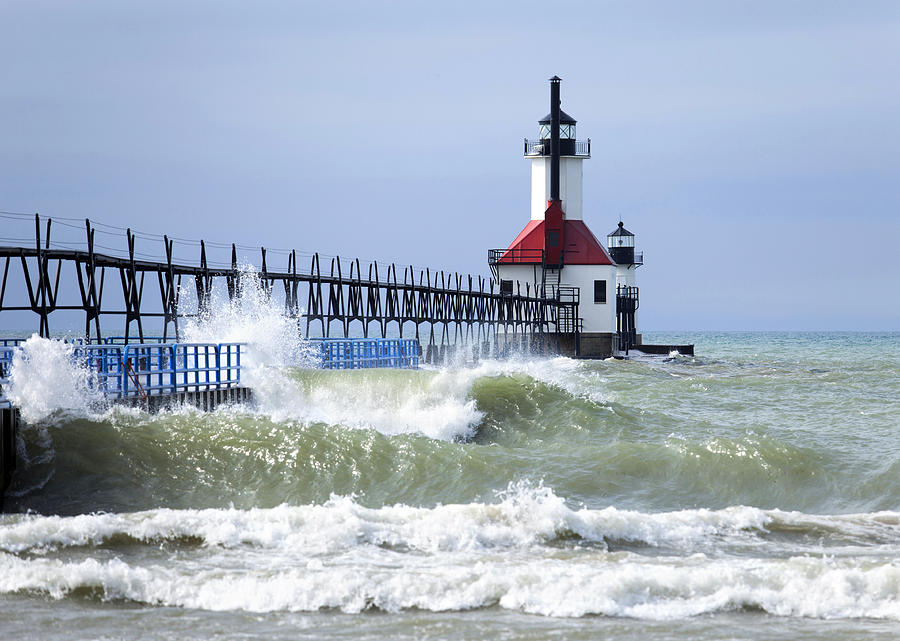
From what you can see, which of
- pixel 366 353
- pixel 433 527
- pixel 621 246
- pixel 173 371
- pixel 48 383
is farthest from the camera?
pixel 621 246

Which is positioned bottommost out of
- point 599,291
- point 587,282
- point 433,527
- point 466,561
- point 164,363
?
point 466,561

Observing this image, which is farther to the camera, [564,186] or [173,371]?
[564,186]

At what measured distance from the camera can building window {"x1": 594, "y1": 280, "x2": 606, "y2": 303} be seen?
57.3 m

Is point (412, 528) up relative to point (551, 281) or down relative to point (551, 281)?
down

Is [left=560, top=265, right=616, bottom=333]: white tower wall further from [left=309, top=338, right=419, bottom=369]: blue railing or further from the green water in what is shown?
the green water

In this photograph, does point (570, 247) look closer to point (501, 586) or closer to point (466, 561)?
point (466, 561)

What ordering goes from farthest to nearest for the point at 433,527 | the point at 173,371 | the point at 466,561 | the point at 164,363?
the point at 164,363 < the point at 173,371 < the point at 433,527 < the point at 466,561

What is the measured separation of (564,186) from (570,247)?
136 inches

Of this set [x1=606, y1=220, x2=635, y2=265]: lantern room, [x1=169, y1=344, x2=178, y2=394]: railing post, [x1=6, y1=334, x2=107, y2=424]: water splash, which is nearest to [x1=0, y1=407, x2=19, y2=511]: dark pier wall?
[x1=6, y1=334, x2=107, y2=424]: water splash

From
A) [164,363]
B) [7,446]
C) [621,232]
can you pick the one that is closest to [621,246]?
[621,232]

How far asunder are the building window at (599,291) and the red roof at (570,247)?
118cm

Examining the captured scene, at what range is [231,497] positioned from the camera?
512 inches

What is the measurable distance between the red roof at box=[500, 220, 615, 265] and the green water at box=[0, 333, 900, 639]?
122 ft

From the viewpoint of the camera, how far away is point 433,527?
10.6 meters
